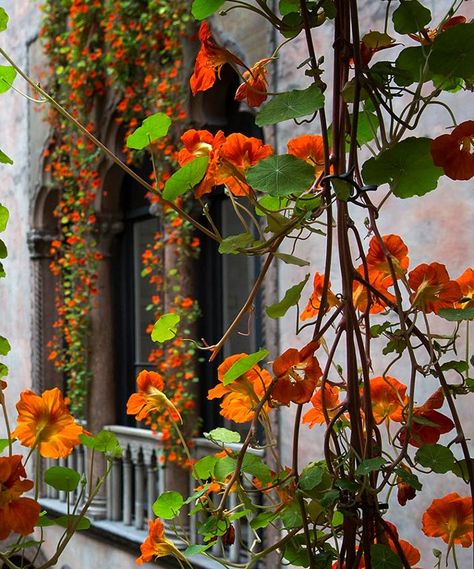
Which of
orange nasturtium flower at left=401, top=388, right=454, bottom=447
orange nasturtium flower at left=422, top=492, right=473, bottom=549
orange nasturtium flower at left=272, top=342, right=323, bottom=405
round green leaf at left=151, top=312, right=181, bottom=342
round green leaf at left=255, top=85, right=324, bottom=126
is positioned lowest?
orange nasturtium flower at left=422, top=492, right=473, bottom=549

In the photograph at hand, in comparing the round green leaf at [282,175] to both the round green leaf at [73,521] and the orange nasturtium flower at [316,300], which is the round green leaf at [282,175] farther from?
the round green leaf at [73,521]

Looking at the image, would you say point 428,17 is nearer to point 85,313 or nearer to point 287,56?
point 287,56

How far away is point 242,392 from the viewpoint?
1152mm

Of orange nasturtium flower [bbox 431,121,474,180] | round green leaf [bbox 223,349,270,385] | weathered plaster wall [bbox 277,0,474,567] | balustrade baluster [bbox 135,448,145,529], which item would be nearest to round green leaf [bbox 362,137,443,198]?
orange nasturtium flower [bbox 431,121,474,180]

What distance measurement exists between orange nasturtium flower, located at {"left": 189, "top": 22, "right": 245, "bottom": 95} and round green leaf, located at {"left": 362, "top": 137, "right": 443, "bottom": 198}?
21 centimetres

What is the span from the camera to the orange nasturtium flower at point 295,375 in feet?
3.26

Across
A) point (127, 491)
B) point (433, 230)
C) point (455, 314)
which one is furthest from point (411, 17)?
point (127, 491)

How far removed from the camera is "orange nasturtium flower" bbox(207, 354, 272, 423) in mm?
1127

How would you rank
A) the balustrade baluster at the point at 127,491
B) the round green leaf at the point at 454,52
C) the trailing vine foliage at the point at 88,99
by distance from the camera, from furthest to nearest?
the balustrade baluster at the point at 127,491 → the trailing vine foliage at the point at 88,99 → the round green leaf at the point at 454,52

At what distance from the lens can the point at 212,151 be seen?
113cm

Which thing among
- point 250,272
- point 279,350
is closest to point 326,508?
point 279,350

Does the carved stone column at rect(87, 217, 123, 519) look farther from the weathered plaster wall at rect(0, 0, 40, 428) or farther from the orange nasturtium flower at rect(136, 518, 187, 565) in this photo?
the orange nasturtium flower at rect(136, 518, 187, 565)

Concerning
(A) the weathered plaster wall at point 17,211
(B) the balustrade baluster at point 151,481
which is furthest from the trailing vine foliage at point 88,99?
(B) the balustrade baluster at point 151,481

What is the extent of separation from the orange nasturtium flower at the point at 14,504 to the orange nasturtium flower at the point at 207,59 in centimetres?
50
